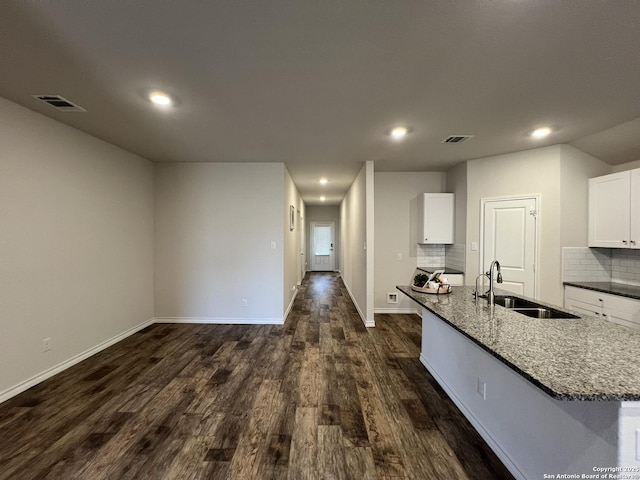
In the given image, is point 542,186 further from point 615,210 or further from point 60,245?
point 60,245

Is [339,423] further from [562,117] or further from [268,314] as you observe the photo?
[562,117]

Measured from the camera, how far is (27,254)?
8.13ft

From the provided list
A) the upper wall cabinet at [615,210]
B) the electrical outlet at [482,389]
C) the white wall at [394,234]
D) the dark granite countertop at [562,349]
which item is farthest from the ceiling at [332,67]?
the electrical outlet at [482,389]

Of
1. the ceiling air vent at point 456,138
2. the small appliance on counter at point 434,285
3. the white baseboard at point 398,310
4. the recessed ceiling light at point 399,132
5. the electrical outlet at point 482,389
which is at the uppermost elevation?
the ceiling air vent at point 456,138

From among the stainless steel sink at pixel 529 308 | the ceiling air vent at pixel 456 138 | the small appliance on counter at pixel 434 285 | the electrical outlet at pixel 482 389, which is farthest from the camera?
the ceiling air vent at pixel 456 138

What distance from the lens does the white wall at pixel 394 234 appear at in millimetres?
4988

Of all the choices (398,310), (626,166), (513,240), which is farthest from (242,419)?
(626,166)

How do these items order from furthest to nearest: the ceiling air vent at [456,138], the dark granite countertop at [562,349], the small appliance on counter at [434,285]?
1. the ceiling air vent at [456,138]
2. the small appliance on counter at [434,285]
3. the dark granite countertop at [562,349]

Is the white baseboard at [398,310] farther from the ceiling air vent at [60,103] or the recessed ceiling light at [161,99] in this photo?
the ceiling air vent at [60,103]

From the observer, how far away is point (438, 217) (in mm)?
4621

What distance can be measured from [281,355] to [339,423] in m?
1.31

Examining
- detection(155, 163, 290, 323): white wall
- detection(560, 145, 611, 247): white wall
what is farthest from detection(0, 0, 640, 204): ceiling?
detection(155, 163, 290, 323): white wall

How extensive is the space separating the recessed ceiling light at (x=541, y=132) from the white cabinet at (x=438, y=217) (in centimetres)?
158

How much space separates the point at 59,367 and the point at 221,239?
2312mm
